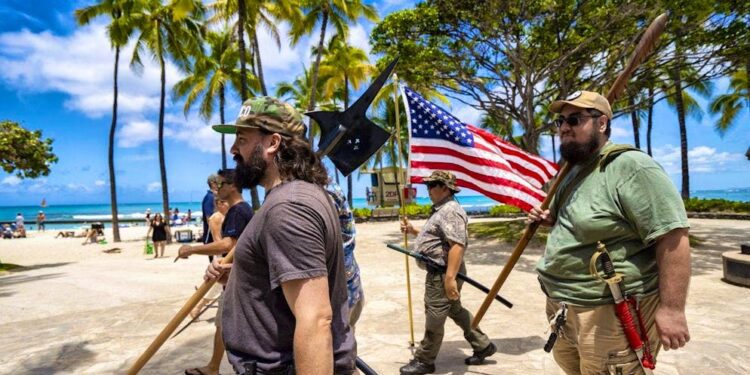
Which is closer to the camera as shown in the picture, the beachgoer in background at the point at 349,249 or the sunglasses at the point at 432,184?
the beachgoer in background at the point at 349,249

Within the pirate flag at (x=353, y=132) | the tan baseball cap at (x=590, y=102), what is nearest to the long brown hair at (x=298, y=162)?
the pirate flag at (x=353, y=132)

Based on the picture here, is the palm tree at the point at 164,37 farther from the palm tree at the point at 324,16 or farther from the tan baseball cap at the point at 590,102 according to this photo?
the tan baseball cap at the point at 590,102

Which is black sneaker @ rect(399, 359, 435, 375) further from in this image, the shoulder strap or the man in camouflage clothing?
the shoulder strap

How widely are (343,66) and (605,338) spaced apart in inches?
1141

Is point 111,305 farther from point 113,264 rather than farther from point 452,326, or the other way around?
point 113,264

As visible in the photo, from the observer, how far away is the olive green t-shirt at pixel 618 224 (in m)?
2.04

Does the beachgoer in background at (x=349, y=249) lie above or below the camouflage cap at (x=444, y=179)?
below

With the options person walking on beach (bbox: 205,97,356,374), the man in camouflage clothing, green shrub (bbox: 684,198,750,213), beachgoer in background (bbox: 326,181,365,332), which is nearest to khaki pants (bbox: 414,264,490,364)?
the man in camouflage clothing

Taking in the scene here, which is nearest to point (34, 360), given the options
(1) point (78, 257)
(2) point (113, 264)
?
(2) point (113, 264)

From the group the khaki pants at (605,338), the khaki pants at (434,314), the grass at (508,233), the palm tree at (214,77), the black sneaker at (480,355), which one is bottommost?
the grass at (508,233)

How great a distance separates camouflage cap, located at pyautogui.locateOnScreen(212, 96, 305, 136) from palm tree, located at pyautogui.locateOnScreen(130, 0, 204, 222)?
23.0 m

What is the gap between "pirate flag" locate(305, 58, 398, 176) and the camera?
9.11 ft

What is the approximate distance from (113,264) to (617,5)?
1800 centimetres

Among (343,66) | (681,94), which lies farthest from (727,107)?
(343,66)
